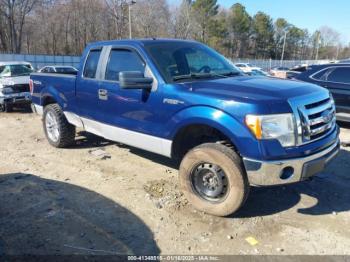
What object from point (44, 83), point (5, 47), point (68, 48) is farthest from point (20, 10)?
point (44, 83)

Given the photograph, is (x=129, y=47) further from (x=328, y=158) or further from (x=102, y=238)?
(x=328, y=158)

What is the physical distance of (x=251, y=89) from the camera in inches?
154

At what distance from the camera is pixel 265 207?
4379 mm

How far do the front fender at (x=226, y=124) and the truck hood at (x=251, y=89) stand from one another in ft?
0.66

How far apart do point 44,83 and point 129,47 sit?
265 cm

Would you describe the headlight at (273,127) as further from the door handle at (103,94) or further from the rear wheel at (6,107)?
the rear wheel at (6,107)

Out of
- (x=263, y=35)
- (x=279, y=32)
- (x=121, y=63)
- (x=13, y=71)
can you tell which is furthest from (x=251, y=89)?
(x=279, y=32)

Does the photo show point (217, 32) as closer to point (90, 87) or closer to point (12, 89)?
point (12, 89)

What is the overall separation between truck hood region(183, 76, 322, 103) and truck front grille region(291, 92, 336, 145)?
12 centimetres

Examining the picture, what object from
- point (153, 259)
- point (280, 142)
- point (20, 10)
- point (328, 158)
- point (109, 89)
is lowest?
point (153, 259)

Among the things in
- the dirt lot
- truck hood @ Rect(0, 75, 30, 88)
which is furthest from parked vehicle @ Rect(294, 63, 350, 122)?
truck hood @ Rect(0, 75, 30, 88)

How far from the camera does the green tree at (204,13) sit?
225 feet

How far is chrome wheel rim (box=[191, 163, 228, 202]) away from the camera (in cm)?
402

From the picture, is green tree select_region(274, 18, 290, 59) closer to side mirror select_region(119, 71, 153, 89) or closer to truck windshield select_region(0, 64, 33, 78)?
truck windshield select_region(0, 64, 33, 78)
